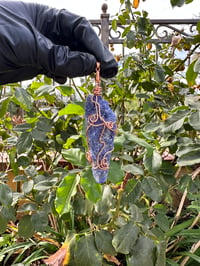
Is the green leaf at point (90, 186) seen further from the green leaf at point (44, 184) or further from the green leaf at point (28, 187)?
the green leaf at point (28, 187)

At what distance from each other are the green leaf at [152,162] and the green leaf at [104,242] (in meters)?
0.25

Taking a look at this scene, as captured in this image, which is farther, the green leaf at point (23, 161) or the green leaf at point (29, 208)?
the green leaf at point (23, 161)

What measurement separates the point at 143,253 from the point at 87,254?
0.54 ft

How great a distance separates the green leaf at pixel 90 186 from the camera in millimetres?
844

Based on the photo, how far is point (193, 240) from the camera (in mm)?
1459

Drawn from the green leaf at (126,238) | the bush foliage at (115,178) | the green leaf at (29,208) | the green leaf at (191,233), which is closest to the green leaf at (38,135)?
the bush foliage at (115,178)

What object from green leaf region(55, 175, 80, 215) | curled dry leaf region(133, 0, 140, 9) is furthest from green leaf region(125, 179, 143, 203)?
curled dry leaf region(133, 0, 140, 9)

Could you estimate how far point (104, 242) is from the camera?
0.94 meters

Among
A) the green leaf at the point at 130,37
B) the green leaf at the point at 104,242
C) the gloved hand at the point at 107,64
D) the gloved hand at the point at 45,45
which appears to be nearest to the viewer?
the gloved hand at the point at 45,45

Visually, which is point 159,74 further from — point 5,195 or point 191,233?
point 5,195

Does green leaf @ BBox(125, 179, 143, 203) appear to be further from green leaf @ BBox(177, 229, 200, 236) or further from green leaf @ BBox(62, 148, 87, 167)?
green leaf @ BBox(177, 229, 200, 236)

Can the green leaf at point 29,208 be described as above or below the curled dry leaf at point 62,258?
below

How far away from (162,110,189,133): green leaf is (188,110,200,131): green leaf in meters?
0.06

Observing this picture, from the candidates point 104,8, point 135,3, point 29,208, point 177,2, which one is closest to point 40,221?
point 29,208
